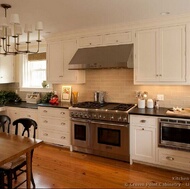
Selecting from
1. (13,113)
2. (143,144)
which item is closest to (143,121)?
(143,144)

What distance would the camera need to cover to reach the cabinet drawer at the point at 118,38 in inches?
141

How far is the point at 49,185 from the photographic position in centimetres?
263

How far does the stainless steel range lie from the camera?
3303 millimetres

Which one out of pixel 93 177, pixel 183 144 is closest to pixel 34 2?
pixel 93 177

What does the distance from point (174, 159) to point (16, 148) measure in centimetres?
236

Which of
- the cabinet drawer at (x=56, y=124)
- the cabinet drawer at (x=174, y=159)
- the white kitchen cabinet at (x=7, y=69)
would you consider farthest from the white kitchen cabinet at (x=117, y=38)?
the white kitchen cabinet at (x=7, y=69)

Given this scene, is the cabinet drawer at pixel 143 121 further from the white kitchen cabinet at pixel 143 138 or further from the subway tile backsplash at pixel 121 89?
the subway tile backsplash at pixel 121 89

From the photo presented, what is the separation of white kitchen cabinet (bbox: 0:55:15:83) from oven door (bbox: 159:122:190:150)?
431 cm

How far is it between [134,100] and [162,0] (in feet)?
6.45

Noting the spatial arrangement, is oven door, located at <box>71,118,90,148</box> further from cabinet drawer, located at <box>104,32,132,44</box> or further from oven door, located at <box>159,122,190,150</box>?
cabinet drawer, located at <box>104,32,132,44</box>

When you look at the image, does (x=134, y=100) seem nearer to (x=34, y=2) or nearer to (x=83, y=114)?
(x=83, y=114)

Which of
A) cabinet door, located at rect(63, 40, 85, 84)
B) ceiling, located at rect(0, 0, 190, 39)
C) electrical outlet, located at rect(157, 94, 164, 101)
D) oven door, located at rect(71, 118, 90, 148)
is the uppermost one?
ceiling, located at rect(0, 0, 190, 39)

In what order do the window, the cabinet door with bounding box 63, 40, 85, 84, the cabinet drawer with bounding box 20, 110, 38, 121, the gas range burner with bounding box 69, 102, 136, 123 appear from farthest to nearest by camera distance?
the window < the cabinet drawer with bounding box 20, 110, 38, 121 < the cabinet door with bounding box 63, 40, 85, 84 < the gas range burner with bounding box 69, 102, 136, 123

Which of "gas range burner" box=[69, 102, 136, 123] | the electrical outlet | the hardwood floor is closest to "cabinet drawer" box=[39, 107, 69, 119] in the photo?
"gas range burner" box=[69, 102, 136, 123]
